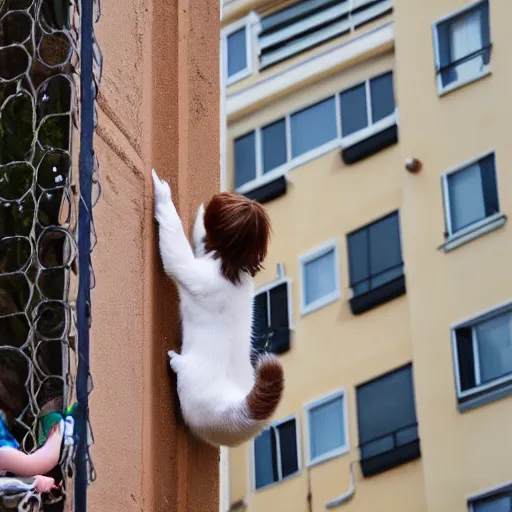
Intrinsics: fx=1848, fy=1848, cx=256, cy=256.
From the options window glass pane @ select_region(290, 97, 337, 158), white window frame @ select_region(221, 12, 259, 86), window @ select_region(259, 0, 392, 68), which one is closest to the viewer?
window glass pane @ select_region(290, 97, 337, 158)

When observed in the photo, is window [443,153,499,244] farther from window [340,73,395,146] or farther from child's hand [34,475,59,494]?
child's hand [34,475,59,494]

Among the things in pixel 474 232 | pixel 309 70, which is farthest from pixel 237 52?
pixel 474 232

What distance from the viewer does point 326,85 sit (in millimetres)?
25047

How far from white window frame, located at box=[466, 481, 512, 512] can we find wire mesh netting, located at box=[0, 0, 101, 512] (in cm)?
1458

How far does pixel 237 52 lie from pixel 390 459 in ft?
22.3

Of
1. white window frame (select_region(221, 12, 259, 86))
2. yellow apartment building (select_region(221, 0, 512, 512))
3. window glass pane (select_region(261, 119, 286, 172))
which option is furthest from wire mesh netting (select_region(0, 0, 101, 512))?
white window frame (select_region(221, 12, 259, 86))

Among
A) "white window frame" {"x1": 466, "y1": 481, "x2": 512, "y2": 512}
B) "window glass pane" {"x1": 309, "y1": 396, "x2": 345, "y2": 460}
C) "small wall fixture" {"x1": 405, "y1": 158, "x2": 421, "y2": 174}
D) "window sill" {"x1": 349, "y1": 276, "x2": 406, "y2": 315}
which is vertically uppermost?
"small wall fixture" {"x1": 405, "y1": 158, "x2": 421, "y2": 174}

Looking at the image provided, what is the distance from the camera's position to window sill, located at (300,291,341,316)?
23.6m

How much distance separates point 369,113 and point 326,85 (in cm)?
90

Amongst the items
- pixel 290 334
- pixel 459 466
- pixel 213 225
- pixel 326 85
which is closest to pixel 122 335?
pixel 213 225

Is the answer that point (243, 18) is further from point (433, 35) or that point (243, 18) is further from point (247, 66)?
point (433, 35)

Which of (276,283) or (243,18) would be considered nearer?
(276,283)

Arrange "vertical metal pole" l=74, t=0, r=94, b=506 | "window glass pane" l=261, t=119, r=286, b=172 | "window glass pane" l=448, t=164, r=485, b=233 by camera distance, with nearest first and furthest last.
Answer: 1. "vertical metal pole" l=74, t=0, r=94, b=506
2. "window glass pane" l=448, t=164, r=485, b=233
3. "window glass pane" l=261, t=119, r=286, b=172

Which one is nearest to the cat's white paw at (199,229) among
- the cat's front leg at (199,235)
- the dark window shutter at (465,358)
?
the cat's front leg at (199,235)
